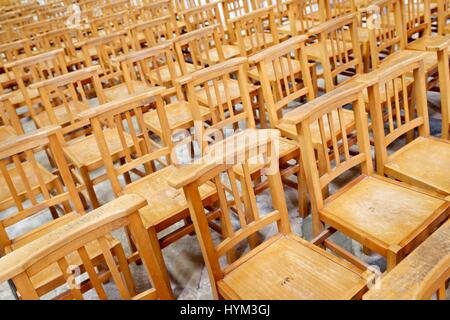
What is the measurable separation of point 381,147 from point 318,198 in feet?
1.49

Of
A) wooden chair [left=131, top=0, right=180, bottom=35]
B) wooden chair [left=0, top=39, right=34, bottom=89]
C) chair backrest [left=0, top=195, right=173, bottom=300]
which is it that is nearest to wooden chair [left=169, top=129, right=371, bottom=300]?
chair backrest [left=0, top=195, right=173, bottom=300]

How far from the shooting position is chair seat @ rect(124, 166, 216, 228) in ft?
6.39

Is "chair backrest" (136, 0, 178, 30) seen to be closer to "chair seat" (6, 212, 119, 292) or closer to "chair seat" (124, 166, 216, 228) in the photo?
"chair seat" (124, 166, 216, 228)

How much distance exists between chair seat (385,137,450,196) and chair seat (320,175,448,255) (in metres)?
0.08

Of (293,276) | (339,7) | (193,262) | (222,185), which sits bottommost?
(193,262)

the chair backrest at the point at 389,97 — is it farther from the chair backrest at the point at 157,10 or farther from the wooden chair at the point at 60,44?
the wooden chair at the point at 60,44

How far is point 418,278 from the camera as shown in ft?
3.14

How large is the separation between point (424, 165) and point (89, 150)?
1.89 metres

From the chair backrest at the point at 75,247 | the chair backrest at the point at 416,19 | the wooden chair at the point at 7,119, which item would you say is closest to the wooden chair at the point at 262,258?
the chair backrest at the point at 75,247

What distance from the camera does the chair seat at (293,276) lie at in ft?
4.66

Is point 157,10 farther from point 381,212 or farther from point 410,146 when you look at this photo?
point 381,212

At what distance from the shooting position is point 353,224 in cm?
170

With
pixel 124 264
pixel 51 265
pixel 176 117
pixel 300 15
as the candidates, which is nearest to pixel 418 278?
pixel 124 264
